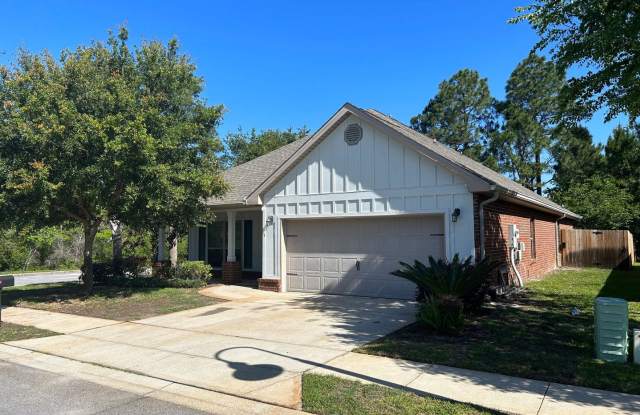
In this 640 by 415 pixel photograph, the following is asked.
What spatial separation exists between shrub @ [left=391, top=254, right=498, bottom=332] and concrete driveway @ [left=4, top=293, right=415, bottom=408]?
2.82 feet

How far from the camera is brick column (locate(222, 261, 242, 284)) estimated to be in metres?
16.8

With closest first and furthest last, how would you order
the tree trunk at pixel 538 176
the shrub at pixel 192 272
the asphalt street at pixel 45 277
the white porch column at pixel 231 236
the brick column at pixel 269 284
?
1. the brick column at pixel 269 284
2. the shrub at pixel 192 272
3. the white porch column at pixel 231 236
4. the asphalt street at pixel 45 277
5. the tree trunk at pixel 538 176

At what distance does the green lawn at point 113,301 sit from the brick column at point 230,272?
187 centimetres

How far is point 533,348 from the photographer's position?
7414 mm

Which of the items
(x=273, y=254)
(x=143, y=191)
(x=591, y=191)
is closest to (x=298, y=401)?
(x=143, y=191)

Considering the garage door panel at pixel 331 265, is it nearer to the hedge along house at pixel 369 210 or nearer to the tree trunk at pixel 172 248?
the hedge along house at pixel 369 210

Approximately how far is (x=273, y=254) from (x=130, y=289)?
4770mm

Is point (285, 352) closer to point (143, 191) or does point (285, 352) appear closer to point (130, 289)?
point (143, 191)

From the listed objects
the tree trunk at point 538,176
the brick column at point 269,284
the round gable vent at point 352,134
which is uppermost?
the tree trunk at point 538,176

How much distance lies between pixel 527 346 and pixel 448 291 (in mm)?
1981

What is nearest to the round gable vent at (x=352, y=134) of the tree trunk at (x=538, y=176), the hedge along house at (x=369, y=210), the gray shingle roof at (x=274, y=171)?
the hedge along house at (x=369, y=210)

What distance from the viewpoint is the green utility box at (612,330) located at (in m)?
6.63

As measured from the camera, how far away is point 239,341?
8.38 m

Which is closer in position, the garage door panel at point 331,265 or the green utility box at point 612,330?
the green utility box at point 612,330
